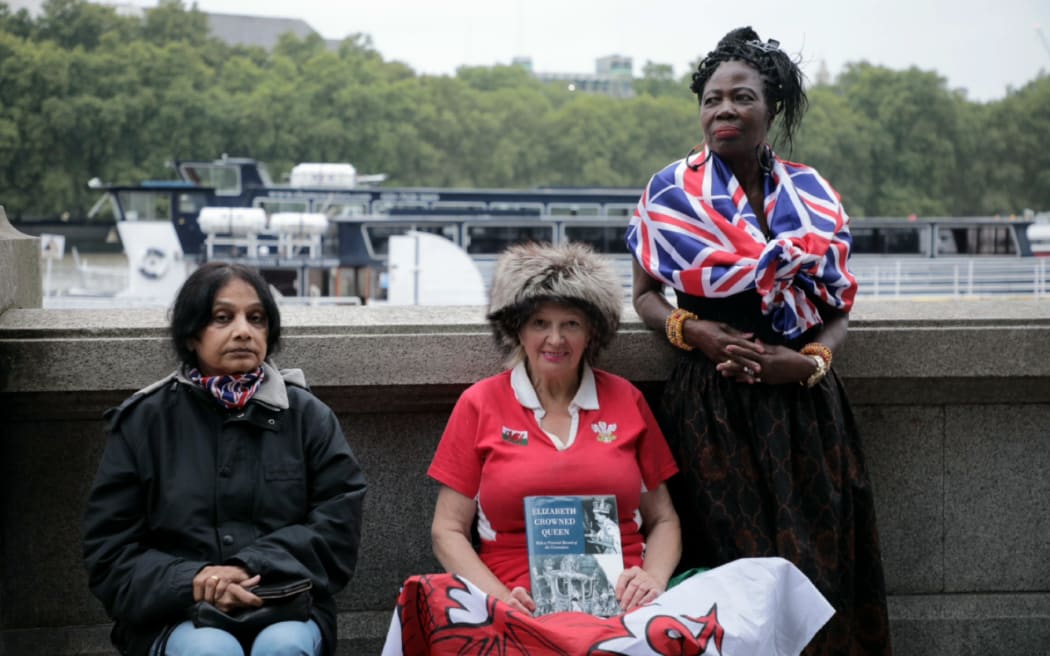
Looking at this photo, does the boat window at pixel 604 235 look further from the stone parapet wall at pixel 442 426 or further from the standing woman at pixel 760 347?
the standing woman at pixel 760 347

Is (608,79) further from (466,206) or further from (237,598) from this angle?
(237,598)

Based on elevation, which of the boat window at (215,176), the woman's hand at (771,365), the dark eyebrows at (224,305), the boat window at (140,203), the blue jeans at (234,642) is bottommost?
the blue jeans at (234,642)

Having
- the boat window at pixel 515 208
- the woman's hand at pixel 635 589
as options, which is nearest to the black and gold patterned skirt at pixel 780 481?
the woman's hand at pixel 635 589

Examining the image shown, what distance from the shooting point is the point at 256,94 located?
6575cm

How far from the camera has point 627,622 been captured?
2885 millimetres

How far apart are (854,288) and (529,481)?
1125 mm

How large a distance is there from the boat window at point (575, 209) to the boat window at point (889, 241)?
9.98 metres

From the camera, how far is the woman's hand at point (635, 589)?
10.1 ft

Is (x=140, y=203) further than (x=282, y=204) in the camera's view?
No

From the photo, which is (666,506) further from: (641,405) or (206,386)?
(206,386)

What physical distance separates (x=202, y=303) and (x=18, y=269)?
112 centimetres

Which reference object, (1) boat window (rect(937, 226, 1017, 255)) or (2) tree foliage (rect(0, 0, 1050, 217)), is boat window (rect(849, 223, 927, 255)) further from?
(2) tree foliage (rect(0, 0, 1050, 217))

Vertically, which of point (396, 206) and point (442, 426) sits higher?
point (396, 206)

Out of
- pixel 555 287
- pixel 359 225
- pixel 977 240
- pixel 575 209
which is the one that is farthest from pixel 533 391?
pixel 977 240
